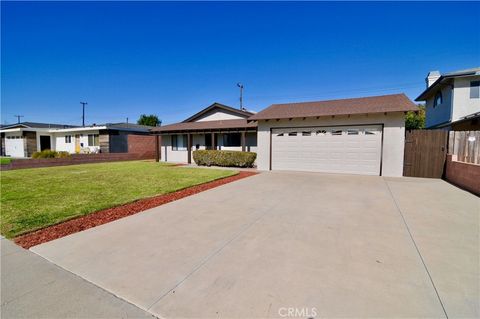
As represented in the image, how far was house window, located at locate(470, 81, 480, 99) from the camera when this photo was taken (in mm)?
12656

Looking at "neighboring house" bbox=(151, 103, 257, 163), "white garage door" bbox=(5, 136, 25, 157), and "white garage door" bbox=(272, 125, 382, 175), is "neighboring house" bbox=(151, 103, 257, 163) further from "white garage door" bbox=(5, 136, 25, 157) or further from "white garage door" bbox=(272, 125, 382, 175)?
"white garage door" bbox=(5, 136, 25, 157)

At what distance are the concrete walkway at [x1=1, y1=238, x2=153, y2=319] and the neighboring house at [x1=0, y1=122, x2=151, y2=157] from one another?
22552 mm

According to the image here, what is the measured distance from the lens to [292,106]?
14391 millimetres

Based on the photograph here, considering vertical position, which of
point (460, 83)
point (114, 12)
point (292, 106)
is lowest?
point (292, 106)

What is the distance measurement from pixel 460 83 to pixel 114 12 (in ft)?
61.9

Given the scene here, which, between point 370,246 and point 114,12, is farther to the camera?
point 114,12

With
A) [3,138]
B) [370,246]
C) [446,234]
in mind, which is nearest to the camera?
[370,246]

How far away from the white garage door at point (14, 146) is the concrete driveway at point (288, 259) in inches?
1306

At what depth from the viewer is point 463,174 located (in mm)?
7723

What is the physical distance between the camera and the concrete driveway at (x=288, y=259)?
2.16 metres

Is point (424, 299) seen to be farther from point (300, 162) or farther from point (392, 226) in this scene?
point (300, 162)

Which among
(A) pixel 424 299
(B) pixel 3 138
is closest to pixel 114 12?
(A) pixel 424 299

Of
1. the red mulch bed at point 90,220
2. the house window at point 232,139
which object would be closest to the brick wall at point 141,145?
the house window at point 232,139

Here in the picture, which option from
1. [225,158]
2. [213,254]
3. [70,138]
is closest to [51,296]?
[213,254]
